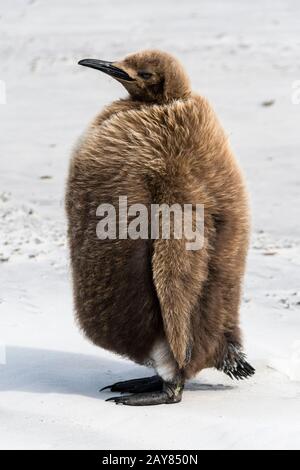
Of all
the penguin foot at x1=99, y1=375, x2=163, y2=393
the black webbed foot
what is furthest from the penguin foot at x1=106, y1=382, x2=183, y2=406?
the penguin foot at x1=99, y1=375, x2=163, y2=393

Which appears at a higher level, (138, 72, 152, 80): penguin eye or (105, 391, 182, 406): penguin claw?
(138, 72, 152, 80): penguin eye

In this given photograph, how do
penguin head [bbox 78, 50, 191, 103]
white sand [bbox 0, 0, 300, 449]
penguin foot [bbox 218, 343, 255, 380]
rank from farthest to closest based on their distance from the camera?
penguin foot [bbox 218, 343, 255, 380] < penguin head [bbox 78, 50, 191, 103] < white sand [bbox 0, 0, 300, 449]

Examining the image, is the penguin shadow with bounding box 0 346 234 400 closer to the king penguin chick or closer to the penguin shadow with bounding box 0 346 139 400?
the penguin shadow with bounding box 0 346 139 400

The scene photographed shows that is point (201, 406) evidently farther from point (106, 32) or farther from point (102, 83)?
point (106, 32)

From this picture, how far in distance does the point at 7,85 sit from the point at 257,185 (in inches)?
136

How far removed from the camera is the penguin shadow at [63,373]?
159 inches

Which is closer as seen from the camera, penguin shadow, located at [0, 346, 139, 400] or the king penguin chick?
the king penguin chick

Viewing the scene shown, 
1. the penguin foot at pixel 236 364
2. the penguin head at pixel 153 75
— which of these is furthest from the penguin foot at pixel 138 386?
the penguin head at pixel 153 75

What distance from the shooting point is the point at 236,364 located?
4.00m

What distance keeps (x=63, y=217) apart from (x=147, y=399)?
3.27 meters

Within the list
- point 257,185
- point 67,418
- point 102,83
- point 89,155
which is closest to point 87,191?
point 89,155

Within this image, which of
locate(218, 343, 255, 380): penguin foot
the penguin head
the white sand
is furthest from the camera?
locate(218, 343, 255, 380): penguin foot

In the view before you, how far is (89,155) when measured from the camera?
12.5 feet

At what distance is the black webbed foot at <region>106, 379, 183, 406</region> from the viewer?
3.85 meters
